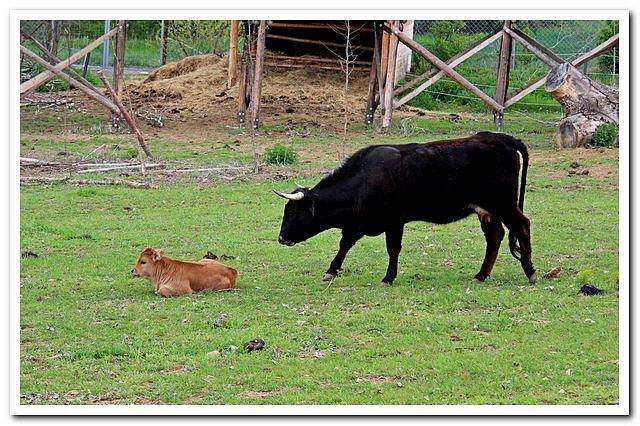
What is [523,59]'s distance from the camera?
2833 centimetres

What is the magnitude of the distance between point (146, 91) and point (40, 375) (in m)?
19.2

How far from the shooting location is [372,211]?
37.2 ft

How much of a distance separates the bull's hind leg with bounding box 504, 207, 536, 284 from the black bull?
10mm

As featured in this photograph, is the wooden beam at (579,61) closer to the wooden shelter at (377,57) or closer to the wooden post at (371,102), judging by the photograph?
the wooden shelter at (377,57)

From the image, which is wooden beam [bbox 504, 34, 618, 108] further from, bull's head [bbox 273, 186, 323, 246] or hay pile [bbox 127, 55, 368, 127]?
bull's head [bbox 273, 186, 323, 246]

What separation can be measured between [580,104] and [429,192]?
9987mm

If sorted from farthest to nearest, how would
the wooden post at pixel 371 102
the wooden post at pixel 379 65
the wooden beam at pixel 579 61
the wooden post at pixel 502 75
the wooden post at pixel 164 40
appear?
the wooden post at pixel 164 40 < the wooden post at pixel 371 102 < the wooden post at pixel 379 65 < the wooden post at pixel 502 75 < the wooden beam at pixel 579 61

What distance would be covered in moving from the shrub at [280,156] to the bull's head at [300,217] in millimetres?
7523

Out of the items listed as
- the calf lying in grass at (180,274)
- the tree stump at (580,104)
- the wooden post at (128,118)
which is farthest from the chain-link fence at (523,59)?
the calf lying in grass at (180,274)

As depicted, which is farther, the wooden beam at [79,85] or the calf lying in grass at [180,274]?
the wooden beam at [79,85]

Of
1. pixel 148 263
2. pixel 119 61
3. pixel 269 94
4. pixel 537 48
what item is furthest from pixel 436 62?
pixel 148 263

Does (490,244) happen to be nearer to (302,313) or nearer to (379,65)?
(302,313)

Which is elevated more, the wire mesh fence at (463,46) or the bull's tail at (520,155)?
the wire mesh fence at (463,46)

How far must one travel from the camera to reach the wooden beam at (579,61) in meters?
22.5
